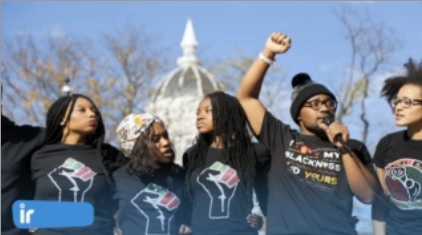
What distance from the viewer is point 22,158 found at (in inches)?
111

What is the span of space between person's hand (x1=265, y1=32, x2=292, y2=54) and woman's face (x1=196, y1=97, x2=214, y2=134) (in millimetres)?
370

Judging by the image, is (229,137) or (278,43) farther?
(229,137)

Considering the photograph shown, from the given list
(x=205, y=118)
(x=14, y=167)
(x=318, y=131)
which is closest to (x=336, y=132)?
(x=318, y=131)

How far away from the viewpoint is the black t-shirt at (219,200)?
2.70 m

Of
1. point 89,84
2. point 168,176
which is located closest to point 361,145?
point 168,176

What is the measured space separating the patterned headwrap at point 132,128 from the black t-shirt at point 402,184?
3.18 ft

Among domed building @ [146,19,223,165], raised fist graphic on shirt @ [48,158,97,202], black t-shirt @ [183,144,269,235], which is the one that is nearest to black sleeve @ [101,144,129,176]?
raised fist graphic on shirt @ [48,158,97,202]

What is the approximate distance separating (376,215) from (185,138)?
7.74 metres

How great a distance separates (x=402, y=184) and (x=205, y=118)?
851 mm

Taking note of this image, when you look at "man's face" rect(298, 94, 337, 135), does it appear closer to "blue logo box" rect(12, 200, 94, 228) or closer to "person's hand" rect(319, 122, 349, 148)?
"person's hand" rect(319, 122, 349, 148)

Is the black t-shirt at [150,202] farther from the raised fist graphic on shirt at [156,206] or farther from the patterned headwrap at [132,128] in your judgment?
the patterned headwrap at [132,128]

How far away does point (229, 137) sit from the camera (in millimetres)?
2852

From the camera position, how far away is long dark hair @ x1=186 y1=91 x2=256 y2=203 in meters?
2.79

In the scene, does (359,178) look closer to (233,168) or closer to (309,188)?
(309,188)
